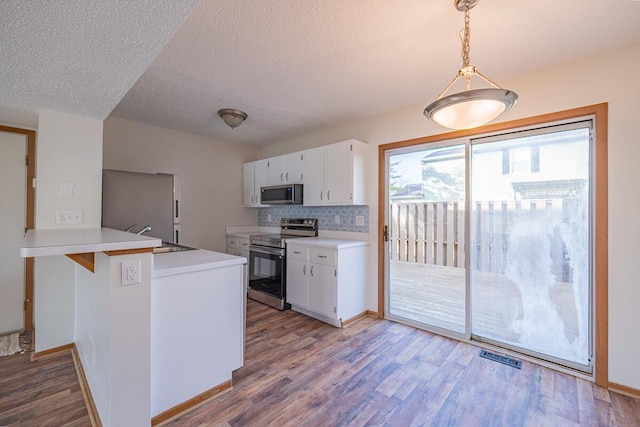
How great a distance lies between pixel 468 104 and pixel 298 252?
240cm

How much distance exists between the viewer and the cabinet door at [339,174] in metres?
3.14

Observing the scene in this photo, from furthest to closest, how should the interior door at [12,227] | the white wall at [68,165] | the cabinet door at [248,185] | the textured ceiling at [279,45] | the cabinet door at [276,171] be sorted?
the cabinet door at [248,185] < the cabinet door at [276,171] < the interior door at [12,227] < the white wall at [68,165] < the textured ceiling at [279,45]

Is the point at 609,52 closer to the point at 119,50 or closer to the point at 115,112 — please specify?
the point at 119,50

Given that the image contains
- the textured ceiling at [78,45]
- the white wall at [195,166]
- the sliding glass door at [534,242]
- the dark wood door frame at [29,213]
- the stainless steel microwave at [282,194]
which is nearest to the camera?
the textured ceiling at [78,45]

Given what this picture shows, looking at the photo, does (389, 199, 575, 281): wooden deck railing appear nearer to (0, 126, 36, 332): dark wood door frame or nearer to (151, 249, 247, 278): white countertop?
(151, 249, 247, 278): white countertop

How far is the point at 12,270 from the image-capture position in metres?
2.72

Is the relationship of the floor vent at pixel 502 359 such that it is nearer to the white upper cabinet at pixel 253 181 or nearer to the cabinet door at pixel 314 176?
the cabinet door at pixel 314 176

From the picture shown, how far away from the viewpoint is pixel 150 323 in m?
1.45

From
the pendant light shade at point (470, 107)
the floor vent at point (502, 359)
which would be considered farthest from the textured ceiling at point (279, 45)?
the floor vent at point (502, 359)

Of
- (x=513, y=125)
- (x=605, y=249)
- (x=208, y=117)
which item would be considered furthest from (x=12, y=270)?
(x=605, y=249)

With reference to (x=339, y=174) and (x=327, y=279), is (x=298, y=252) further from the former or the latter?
(x=339, y=174)

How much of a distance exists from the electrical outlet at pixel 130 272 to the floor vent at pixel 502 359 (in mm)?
2701

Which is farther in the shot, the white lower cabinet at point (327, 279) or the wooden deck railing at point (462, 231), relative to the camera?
the white lower cabinet at point (327, 279)

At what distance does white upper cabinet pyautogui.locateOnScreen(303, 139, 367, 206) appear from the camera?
3.14 m
